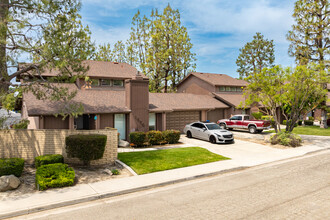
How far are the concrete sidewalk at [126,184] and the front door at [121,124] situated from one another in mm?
8198

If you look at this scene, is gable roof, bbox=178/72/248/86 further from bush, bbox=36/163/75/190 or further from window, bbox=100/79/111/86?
bush, bbox=36/163/75/190

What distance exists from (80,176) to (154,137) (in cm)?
779

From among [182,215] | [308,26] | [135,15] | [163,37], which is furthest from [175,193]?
[135,15]

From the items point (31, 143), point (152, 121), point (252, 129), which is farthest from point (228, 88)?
point (31, 143)

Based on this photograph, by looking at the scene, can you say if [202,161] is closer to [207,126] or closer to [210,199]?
[210,199]

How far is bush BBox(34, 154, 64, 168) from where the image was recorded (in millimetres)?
10828

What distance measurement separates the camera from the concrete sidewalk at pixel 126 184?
774 cm

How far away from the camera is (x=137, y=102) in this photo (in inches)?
765

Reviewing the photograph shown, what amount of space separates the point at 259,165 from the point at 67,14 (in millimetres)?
14561

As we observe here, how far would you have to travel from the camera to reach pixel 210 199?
8148 mm

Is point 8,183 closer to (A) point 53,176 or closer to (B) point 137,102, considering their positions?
(A) point 53,176

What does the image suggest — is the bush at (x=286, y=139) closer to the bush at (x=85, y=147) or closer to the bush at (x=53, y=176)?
the bush at (x=85, y=147)

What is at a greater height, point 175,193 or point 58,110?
point 58,110

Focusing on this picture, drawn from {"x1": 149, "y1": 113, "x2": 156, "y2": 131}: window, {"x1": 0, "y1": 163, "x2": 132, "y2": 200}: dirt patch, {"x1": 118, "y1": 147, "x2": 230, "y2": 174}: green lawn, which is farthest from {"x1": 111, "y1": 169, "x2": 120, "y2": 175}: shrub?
{"x1": 149, "y1": 113, "x2": 156, "y2": 131}: window
